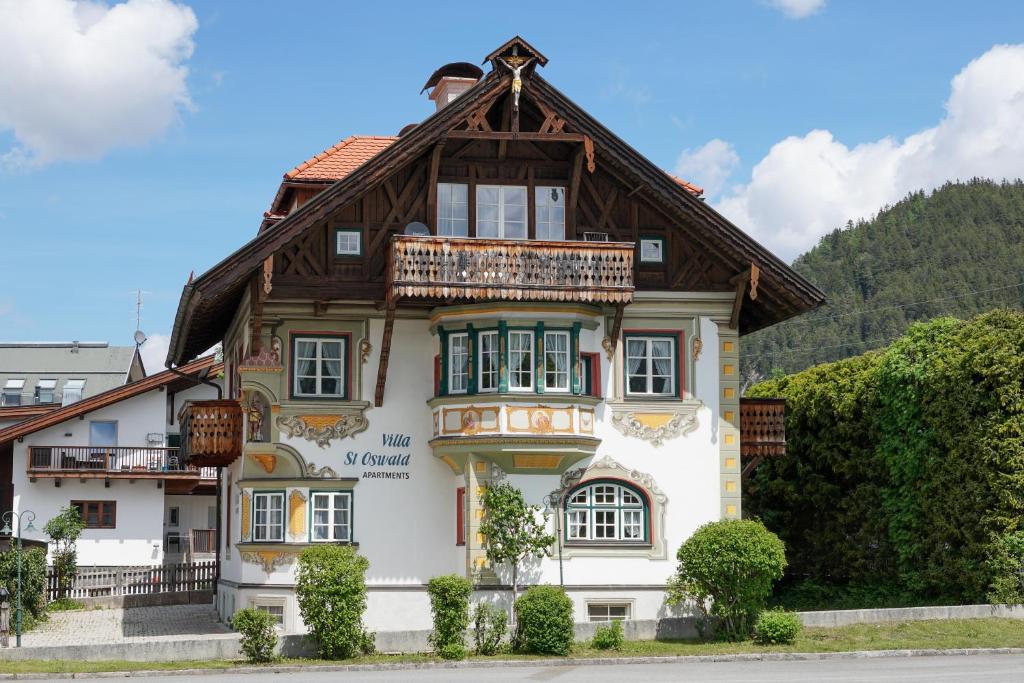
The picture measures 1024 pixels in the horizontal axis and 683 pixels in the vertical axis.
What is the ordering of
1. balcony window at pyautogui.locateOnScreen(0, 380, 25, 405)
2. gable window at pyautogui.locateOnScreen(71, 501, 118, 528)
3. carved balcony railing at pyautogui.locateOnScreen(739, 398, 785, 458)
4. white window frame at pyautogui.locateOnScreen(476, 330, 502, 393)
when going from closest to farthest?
white window frame at pyautogui.locateOnScreen(476, 330, 502, 393)
carved balcony railing at pyautogui.locateOnScreen(739, 398, 785, 458)
gable window at pyautogui.locateOnScreen(71, 501, 118, 528)
balcony window at pyautogui.locateOnScreen(0, 380, 25, 405)

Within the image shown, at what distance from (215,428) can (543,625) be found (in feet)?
33.2

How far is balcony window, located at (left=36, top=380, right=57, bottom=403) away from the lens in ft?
219

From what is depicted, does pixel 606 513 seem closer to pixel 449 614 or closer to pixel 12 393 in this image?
pixel 449 614

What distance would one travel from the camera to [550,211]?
3303 centimetres

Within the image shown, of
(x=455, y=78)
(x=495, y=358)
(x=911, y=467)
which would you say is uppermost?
(x=455, y=78)

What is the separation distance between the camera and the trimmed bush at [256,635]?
2672 centimetres

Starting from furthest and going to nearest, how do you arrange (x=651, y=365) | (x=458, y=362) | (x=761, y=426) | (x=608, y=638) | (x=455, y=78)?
1. (x=455, y=78)
2. (x=761, y=426)
3. (x=651, y=365)
4. (x=458, y=362)
5. (x=608, y=638)

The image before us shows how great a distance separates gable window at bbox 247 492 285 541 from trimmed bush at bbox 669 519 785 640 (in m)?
8.97

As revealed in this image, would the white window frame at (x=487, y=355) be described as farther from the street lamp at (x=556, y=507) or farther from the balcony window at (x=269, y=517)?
the balcony window at (x=269, y=517)

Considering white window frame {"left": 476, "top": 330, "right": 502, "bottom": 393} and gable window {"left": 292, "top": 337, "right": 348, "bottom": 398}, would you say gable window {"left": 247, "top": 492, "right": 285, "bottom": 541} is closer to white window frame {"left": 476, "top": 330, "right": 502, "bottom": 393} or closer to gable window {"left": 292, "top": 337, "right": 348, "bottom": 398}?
gable window {"left": 292, "top": 337, "right": 348, "bottom": 398}

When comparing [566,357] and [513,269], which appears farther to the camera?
[566,357]

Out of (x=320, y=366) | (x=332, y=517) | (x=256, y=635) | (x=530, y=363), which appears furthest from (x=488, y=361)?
(x=256, y=635)

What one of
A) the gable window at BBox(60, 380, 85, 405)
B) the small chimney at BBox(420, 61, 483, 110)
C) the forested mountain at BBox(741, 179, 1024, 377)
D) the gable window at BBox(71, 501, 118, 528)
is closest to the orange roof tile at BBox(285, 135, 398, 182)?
the small chimney at BBox(420, 61, 483, 110)

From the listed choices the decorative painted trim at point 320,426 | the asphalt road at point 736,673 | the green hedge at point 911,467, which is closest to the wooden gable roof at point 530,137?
the decorative painted trim at point 320,426
